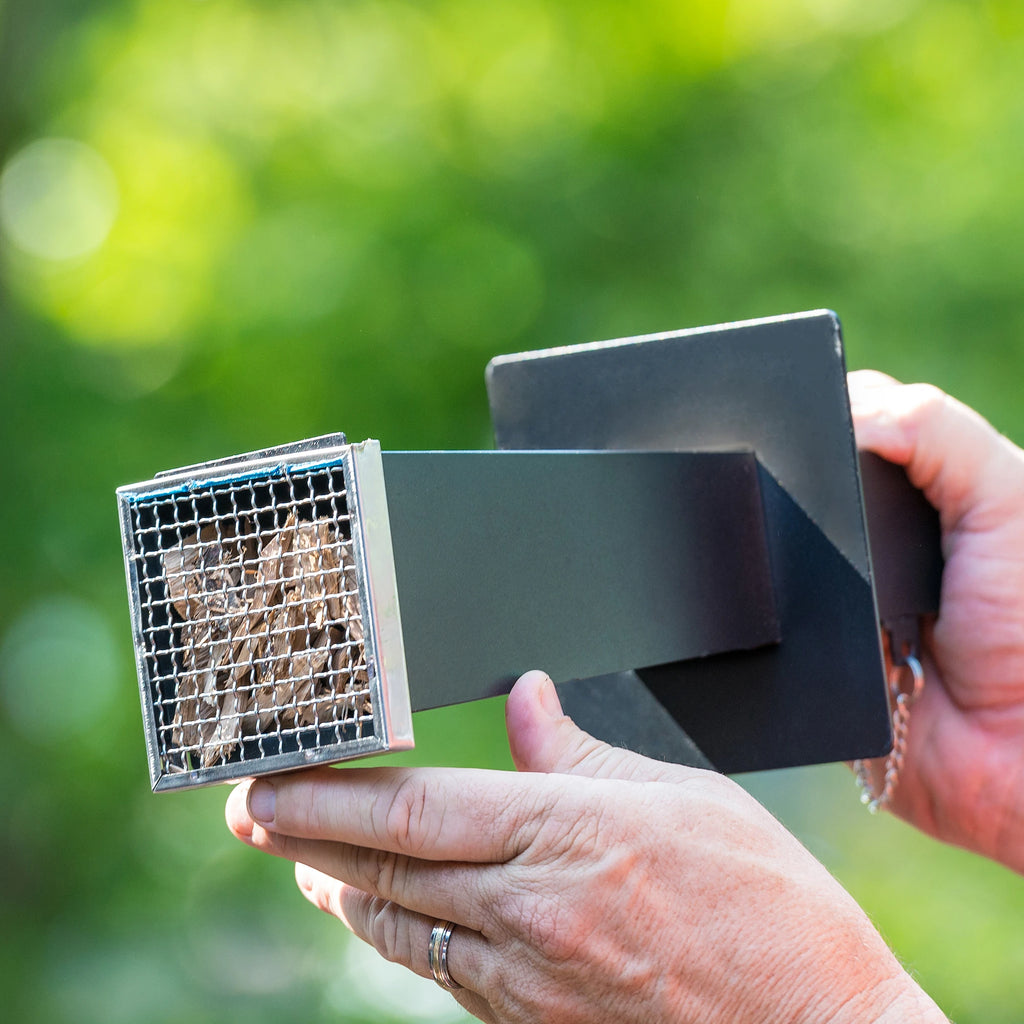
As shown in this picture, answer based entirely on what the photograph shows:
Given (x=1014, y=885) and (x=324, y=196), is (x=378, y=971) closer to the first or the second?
(x=1014, y=885)

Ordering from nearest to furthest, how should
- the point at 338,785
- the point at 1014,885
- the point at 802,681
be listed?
the point at 338,785 → the point at 802,681 → the point at 1014,885

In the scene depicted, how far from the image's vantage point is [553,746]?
0.54 meters

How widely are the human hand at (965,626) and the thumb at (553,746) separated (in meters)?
0.43

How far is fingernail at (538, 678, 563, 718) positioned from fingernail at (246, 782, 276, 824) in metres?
0.13

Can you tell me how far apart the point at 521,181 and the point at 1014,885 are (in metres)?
1.93

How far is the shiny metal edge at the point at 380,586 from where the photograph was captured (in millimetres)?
413

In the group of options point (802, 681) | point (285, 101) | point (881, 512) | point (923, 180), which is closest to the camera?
point (802, 681)

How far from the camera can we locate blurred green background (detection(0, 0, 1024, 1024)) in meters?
2.16

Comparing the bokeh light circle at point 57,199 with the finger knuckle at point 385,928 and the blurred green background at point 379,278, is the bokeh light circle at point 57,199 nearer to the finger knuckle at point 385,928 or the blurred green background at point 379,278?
the blurred green background at point 379,278

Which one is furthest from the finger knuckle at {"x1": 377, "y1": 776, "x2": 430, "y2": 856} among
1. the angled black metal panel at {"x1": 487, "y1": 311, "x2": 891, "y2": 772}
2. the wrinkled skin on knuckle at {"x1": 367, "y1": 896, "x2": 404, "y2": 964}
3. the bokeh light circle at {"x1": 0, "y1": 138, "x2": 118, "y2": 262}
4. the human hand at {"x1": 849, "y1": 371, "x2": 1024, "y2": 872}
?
the bokeh light circle at {"x1": 0, "y1": 138, "x2": 118, "y2": 262}

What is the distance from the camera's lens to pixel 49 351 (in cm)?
228

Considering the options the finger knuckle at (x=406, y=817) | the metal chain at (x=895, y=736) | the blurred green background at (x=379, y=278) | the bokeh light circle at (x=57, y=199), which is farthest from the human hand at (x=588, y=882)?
the bokeh light circle at (x=57, y=199)

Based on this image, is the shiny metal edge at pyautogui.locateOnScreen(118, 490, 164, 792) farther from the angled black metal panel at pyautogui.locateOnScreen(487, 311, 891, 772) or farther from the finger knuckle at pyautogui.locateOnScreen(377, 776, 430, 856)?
the angled black metal panel at pyautogui.locateOnScreen(487, 311, 891, 772)

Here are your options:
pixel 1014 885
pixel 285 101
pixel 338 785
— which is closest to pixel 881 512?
pixel 338 785
